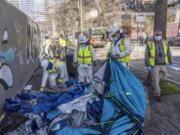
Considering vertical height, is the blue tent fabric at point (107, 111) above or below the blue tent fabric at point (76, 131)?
above

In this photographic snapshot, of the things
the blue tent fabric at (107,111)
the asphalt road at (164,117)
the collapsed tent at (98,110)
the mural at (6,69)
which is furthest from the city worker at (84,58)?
the blue tent fabric at (107,111)

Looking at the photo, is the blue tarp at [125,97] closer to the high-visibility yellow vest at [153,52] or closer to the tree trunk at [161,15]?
the high-visibility yellow vest at [153,52]

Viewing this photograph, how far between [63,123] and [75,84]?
5.02ft

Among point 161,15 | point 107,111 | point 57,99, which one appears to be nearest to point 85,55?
point 161,15

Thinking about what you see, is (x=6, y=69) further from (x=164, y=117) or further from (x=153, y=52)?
(x=153, y=52)

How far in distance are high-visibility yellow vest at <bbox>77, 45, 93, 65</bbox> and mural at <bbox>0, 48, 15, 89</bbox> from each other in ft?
8.64

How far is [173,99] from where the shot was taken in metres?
9.48

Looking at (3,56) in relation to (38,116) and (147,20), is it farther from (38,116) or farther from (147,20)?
(147,20)

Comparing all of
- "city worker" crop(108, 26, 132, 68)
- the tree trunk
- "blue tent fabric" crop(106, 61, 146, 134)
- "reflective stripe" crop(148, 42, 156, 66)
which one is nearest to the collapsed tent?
"blue tent fabric" crop(106, 61, 146, 134)

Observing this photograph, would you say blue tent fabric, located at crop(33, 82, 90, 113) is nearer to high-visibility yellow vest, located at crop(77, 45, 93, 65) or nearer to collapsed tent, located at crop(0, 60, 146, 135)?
collapsed tent, located at crop(0, 60, 146, 135)

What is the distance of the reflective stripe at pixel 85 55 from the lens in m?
10.8

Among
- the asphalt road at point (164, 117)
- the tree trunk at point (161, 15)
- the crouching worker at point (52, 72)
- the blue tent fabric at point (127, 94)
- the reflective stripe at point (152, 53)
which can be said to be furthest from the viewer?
the tree trunk at point (161, 15)

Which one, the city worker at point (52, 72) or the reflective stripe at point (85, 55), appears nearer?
the city worker at point (52, 72)

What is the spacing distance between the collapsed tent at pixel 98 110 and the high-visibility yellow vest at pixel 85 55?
4440 millimetres
